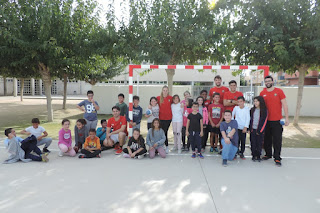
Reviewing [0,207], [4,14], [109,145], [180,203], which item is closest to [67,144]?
[109,145]

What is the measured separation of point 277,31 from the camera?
8406 millimetres

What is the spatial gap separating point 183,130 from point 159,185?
9.05ft

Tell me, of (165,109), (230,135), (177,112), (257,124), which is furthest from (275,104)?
(165,109)

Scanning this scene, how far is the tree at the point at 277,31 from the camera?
835cm

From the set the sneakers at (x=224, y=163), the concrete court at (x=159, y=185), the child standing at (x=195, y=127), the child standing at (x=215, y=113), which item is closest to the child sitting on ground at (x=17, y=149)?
the concrete court at (x=159, y=185)

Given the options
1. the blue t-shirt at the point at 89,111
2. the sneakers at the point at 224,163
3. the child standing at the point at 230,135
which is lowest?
the sneakers at the point at 224,163

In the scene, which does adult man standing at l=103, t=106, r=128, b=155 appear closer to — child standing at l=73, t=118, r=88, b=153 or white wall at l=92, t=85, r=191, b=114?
child standing at l=73, t=118, r=88, b=153

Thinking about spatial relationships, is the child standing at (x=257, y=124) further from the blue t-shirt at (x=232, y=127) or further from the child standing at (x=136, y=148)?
the child standing at (x=136, y=148)

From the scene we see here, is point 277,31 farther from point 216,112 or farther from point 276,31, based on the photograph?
point 216,112

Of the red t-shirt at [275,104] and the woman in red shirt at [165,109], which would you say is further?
the woman in red shirt at [165,109]

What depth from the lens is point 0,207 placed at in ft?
10.9

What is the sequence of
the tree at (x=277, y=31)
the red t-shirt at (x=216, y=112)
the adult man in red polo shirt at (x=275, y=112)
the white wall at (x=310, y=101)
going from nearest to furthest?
the adult man in red polo shirt at (x=275, y=112) < the red t-shirt at (x=216, y=112) < the tree at (x=277, y=31) < the white wall at (x=310, y=101)

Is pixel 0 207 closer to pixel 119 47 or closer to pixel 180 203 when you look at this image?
pixel 180 203

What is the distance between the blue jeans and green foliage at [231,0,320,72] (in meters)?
4.41
